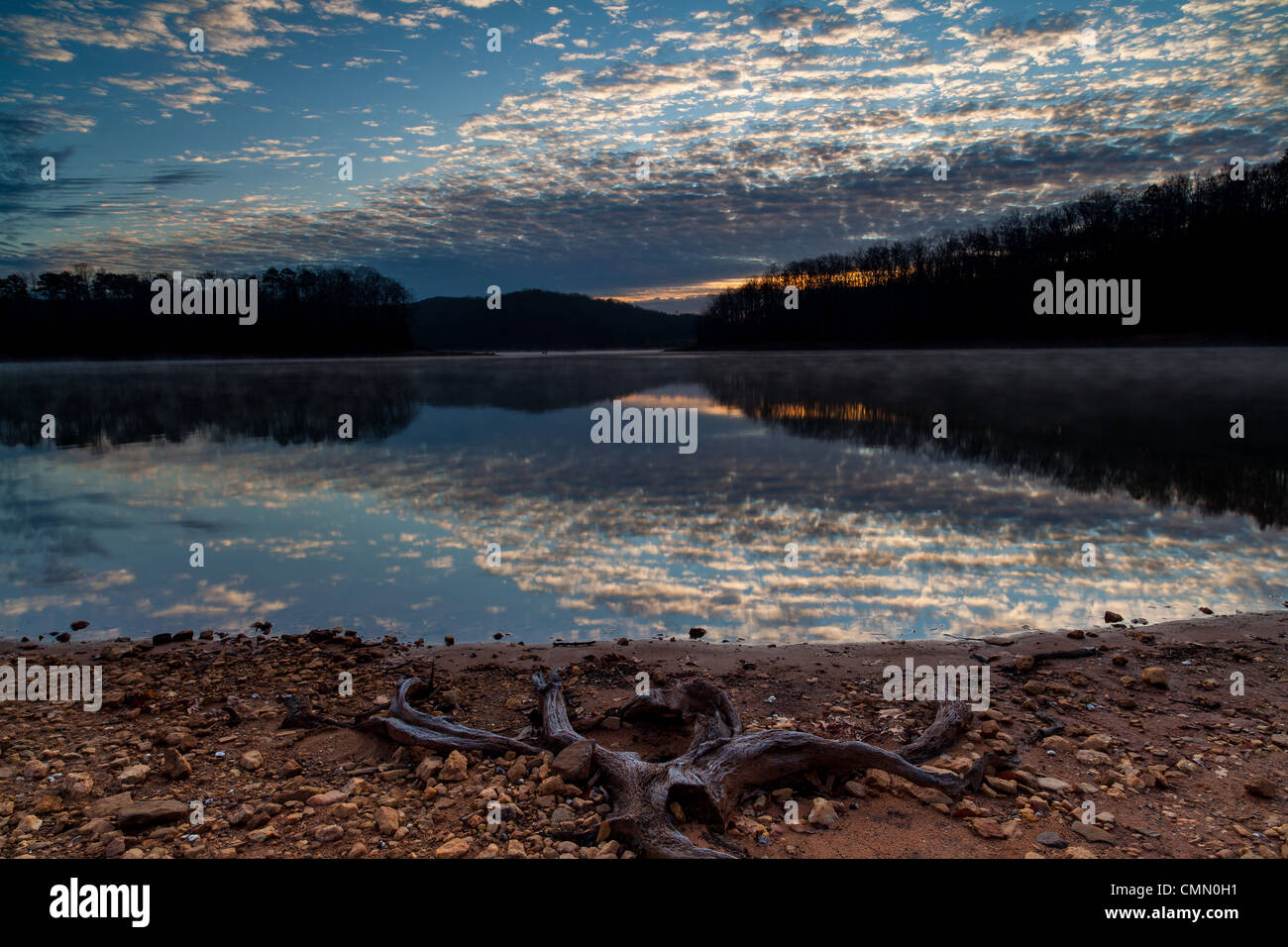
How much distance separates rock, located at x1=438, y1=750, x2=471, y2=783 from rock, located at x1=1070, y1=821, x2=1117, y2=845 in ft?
10.2

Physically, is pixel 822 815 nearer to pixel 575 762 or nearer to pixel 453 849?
pixel 575 762

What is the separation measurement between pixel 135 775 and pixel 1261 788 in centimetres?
600

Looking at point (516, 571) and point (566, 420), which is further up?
point (566, 420)

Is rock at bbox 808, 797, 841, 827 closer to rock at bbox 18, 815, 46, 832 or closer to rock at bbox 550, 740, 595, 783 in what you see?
rock at bbox 550, 740, 595, 783

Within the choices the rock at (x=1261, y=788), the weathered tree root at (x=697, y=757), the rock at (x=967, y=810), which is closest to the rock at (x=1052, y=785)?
the weathered tree root at (x=697, y=757)

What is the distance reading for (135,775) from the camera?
3.99 metres

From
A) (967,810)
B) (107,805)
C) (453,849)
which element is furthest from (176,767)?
(967,810)

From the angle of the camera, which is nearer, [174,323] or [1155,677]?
[1155,677]

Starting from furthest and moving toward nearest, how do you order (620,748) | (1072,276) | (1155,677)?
(1072,276) < (1155,677) < (620,748)

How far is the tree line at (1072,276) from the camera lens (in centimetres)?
6869

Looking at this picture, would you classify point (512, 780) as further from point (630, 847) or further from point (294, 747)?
point (294, 747)

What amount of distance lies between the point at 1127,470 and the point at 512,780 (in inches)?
511

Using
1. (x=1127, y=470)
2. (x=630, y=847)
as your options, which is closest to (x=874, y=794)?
(x=630, y=847)
